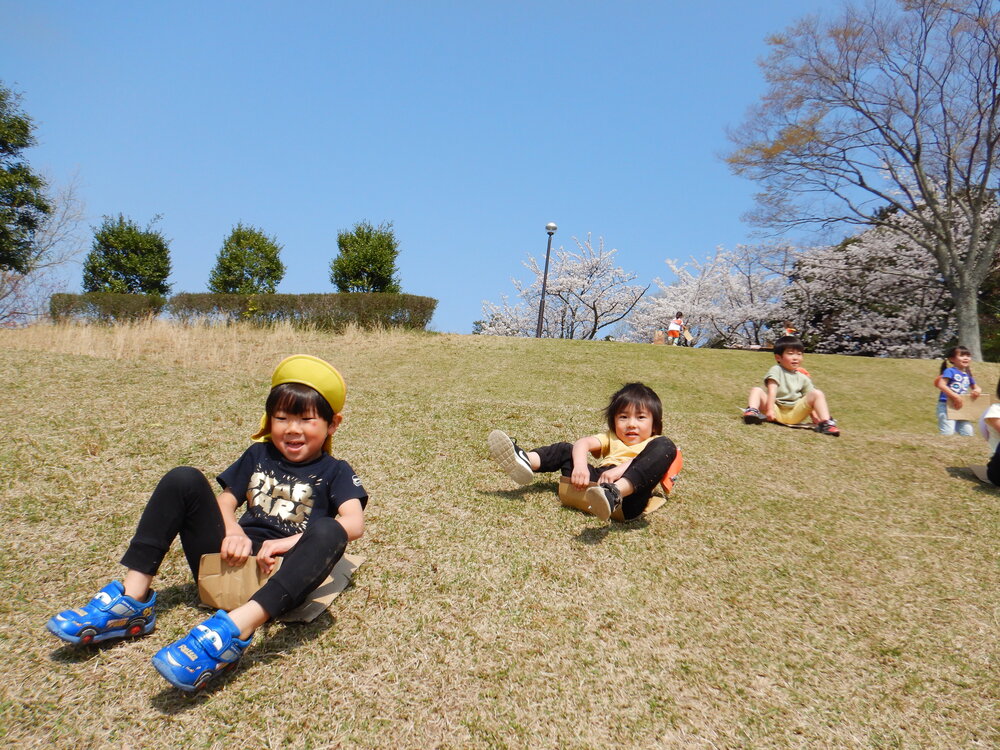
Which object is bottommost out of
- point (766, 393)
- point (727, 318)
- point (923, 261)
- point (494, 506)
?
point (494, 506)

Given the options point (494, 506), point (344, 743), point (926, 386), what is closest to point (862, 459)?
point (494, 506)

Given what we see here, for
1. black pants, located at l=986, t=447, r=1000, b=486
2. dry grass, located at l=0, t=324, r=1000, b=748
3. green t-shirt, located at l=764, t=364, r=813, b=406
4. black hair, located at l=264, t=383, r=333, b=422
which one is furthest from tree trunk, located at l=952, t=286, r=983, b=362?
black hair, located at l=264, t=383, r=333, b=422

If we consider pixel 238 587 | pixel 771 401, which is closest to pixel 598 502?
pixel 238 587

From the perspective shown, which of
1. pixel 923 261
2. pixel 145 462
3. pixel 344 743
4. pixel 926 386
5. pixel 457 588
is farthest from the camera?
pixel 923 261

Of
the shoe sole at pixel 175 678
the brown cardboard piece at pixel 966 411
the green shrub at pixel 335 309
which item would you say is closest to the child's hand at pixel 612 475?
the shoe sole at pixel 175 678

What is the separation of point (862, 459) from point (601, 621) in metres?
4.35

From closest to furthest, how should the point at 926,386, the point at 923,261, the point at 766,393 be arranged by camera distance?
the point at 766,393 < the point at 926,386 < the point at 923,261

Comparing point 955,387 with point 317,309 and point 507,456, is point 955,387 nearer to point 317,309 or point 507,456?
point 507,456

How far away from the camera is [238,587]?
2.45 meters

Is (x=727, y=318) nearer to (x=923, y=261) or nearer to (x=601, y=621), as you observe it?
(x=923, y=261)

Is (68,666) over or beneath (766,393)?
beneath

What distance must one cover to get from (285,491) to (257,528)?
205mm

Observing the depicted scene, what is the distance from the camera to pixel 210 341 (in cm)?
1335

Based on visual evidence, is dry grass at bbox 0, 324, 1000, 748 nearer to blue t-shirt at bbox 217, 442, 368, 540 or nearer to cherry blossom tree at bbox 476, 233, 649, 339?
blue t-shirt at bbox 217, 442, 368, 540
